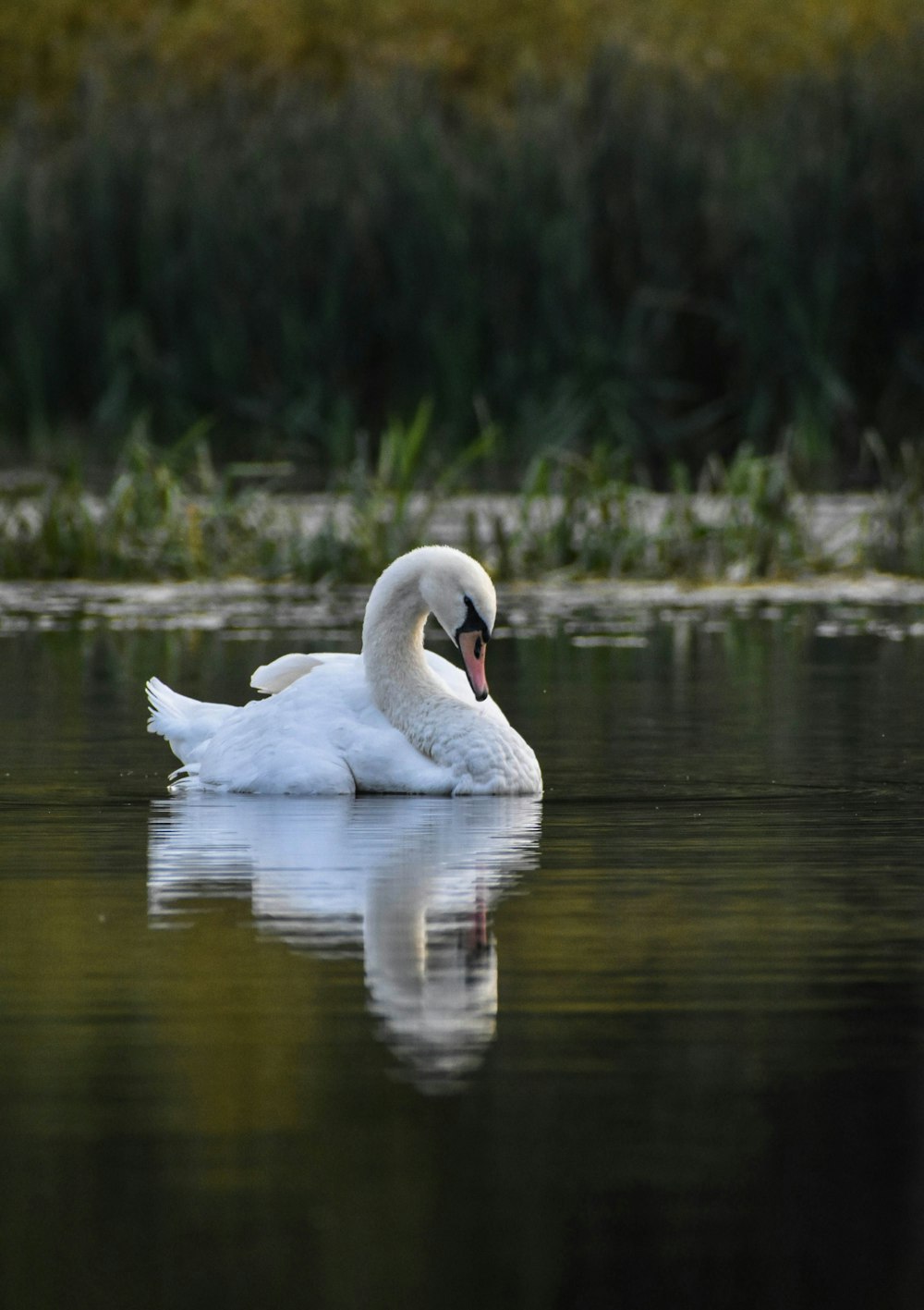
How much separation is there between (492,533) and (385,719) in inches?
294

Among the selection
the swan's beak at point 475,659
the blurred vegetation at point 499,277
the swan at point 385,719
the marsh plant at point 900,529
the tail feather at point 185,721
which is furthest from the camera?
the blurred vegetation at point 499,277

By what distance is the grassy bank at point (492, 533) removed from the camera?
1566cm

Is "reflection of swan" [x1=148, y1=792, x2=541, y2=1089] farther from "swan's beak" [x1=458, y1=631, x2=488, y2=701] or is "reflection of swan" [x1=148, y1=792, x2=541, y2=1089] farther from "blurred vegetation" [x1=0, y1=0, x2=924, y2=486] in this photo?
"blurred vegetation" [x1=0, y1=0, x2=924, y2=486]

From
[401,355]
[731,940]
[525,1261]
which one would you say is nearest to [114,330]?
[401,355]

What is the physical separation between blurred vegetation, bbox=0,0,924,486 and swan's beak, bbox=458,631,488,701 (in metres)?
9.51

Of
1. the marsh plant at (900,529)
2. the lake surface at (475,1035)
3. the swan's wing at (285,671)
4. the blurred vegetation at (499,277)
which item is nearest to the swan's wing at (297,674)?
the swan's wing at (285,671)

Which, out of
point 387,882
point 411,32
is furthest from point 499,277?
point 411,32

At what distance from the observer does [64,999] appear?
212 inches

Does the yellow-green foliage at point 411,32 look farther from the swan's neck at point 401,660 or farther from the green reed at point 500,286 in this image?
the swan's neck at point 401,660

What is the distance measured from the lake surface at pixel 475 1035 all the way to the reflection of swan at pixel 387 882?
2 cm

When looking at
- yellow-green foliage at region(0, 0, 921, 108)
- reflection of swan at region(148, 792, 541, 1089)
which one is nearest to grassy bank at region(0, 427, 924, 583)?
reflection of swan at region(148, 792, 541, 1089)

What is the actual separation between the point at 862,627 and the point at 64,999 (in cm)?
900

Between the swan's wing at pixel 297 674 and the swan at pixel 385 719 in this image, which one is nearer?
the swan at pixel 385 719

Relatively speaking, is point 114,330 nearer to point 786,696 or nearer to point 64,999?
point 786,696
